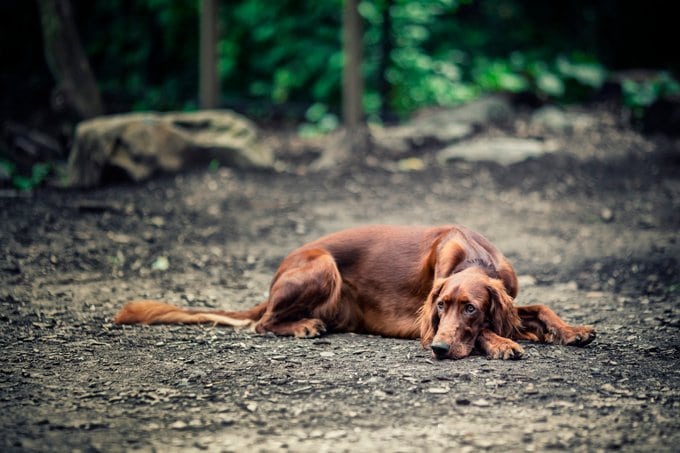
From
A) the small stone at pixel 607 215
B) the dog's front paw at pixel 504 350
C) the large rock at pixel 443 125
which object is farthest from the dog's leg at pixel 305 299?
the large rock at pixel 443 125

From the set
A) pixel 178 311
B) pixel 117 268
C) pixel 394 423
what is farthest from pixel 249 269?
pixel 394 423

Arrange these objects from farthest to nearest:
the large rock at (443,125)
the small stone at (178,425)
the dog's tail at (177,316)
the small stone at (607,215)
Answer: the large rock at (443,125), the small stone at (607,215), the dog's tail at (177,316), the small stone at (178,425)

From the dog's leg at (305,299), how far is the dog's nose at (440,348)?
87 cm

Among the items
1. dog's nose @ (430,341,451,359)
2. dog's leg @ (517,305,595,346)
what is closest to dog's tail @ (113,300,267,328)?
dog's nose @ (430,341,451,359)

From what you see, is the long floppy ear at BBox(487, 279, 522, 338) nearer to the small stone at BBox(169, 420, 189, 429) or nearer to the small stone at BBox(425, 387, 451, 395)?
the small stone at BBox(425, 387, 451, 395)

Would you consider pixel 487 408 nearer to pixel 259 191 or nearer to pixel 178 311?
pixel 178 311

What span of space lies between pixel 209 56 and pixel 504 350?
276 inches

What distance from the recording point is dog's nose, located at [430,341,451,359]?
3.88m

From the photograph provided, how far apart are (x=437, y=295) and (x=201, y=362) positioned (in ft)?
4.03

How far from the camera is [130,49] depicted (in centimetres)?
1402

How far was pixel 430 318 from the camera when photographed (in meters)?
4.11

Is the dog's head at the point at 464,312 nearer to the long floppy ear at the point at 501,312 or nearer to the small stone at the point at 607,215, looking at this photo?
the long floppy ear at the point at 501,312

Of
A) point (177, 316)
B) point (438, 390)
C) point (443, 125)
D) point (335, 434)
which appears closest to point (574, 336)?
point (438, 390)

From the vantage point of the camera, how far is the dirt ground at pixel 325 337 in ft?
10.3
